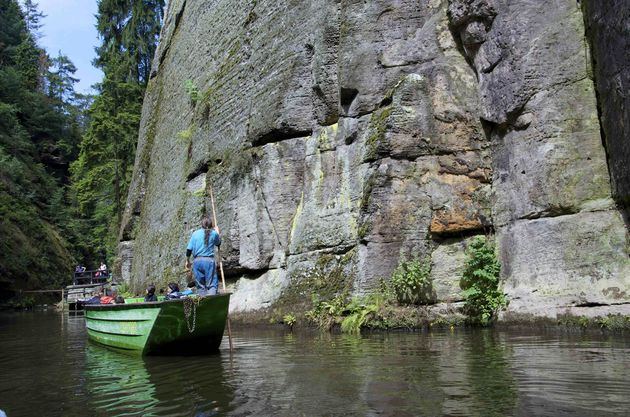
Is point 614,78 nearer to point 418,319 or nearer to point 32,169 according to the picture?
point 418,319

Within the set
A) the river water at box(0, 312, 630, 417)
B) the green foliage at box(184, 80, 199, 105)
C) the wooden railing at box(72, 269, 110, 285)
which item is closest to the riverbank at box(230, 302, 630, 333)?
the river water at box(0, 312, 630, 417)

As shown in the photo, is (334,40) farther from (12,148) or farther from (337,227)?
(12,148)

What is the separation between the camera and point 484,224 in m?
11.6

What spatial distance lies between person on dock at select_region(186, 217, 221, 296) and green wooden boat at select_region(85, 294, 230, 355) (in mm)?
864

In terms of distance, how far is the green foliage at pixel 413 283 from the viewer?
11.3 meters

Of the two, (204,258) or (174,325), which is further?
(204,258)

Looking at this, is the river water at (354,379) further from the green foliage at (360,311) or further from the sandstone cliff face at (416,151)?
the sandstone cliff face at (416,151)

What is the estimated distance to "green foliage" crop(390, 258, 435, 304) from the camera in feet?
36.9

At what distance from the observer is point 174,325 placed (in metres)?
9.18

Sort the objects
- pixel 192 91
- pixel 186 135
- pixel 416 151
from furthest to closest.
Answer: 1. pixel 192 91
2. pixel 186 135
3. pixel 416 151

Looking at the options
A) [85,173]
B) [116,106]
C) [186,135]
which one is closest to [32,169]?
[85,173]

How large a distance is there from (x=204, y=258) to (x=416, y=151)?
4698 mm

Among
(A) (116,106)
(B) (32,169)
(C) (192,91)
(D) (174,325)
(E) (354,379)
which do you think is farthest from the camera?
(B) (32,169)

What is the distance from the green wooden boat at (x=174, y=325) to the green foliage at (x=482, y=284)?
4.33 m
